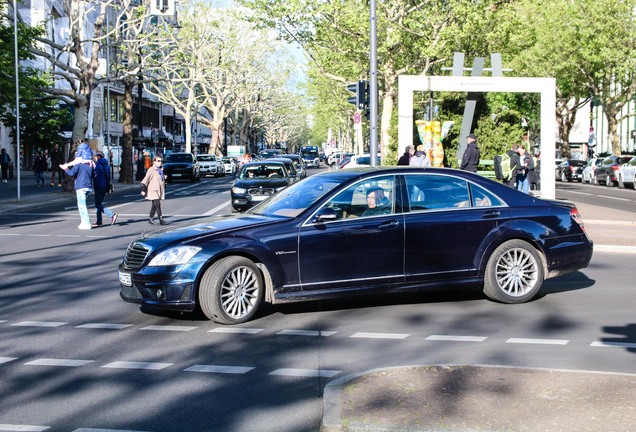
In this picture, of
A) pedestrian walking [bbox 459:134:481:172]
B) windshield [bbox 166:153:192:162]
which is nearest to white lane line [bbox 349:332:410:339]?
pedestrian walking [bbox 459:134:481:172]

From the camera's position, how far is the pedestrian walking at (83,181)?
2100cm

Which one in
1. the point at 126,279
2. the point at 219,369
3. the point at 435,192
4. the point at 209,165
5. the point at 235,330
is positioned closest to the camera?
the point at 219,369

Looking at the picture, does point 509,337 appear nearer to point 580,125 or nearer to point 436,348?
point 436,348

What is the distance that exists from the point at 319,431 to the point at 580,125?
111452 millimetres

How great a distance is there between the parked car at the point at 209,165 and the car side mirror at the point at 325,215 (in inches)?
2171

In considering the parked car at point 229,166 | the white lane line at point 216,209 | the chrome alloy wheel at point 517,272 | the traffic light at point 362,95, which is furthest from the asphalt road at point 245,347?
the parked car at point 229,166

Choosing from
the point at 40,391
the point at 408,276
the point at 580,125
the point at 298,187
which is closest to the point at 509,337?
the point at 408,276

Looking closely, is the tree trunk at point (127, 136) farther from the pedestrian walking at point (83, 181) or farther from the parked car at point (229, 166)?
the pedestrian walking at point (83, 181)

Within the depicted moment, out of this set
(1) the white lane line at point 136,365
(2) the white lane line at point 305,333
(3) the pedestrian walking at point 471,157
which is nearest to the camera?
(1) the white lane line at point 136,365

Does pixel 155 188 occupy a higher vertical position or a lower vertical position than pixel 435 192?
lower

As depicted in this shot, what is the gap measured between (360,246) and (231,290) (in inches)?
54.5

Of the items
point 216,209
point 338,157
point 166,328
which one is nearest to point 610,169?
point 216,209

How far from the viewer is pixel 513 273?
1060 centimetres

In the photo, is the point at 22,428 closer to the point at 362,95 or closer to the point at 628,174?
the point at 362,95
